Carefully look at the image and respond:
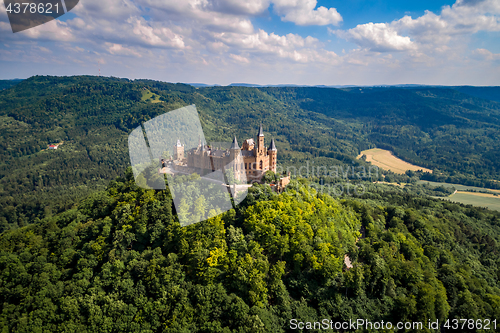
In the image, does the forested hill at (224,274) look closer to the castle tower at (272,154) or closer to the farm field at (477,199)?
→ the castle tower at (272,154)

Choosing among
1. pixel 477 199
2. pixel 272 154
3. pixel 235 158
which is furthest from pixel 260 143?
pixel 477 199

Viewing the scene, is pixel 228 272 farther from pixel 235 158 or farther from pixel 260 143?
pixel 260 143

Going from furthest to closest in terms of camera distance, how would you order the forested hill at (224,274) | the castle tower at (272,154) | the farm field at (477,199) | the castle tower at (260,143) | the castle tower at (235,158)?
the farm field at (477,199), the castle tower at (272,154), the castle tower at (260,143), the castle tower at (235,158), the forested hill at (224,274)

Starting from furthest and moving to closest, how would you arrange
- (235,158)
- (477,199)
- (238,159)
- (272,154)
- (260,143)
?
1. (477,199)
2. (272,154)
3. (260,143)
4. (238,159)
5. (235,158)

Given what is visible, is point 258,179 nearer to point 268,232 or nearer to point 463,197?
point 268,232

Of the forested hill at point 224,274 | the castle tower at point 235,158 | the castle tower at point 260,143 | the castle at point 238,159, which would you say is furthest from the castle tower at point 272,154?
the forested hill at point 224,274

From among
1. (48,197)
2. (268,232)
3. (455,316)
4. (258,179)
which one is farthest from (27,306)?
(48,197)
